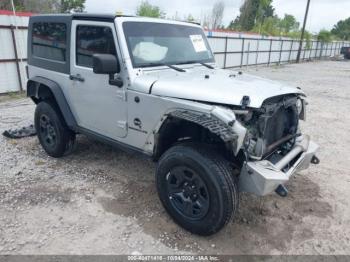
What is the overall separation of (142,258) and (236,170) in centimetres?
131

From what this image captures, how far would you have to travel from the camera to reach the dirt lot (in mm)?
2936

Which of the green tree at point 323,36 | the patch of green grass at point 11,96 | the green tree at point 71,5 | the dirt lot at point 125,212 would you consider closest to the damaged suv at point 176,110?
the dirt lot at point 125,212

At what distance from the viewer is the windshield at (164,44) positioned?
345cm

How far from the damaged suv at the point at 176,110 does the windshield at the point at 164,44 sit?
14mm

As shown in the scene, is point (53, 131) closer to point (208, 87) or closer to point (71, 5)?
point (208, 87)

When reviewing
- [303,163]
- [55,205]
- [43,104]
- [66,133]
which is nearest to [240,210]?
[303,163]

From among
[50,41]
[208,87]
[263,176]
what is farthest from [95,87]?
[263,176]

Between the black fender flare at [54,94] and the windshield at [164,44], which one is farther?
the black fender flare at [54,94]

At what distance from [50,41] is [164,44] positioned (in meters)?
1.79

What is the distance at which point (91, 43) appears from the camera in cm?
375

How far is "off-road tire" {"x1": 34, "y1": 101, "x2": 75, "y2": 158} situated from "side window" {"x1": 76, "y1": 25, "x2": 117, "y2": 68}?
3.23 feet

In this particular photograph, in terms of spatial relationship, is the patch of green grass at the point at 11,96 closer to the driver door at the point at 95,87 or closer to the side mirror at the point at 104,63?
the driver door at the point at 95,87

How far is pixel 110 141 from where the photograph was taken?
3.86m

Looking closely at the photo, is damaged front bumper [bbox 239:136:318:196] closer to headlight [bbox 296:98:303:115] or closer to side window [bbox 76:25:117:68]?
headlight [bbox 296:98:303:115]
